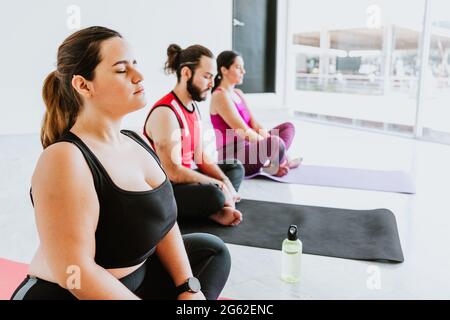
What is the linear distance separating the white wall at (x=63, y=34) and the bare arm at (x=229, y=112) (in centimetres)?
181

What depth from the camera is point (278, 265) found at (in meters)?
1.71

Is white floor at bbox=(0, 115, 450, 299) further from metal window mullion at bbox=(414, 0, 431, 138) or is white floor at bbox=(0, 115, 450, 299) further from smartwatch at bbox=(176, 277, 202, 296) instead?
smartwatch at bbox=(176, 277, 202, 296)

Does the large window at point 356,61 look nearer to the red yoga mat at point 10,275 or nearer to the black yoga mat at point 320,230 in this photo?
the black yoga mat at point 320,230

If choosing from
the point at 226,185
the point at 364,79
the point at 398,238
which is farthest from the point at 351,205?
the point at 364,79

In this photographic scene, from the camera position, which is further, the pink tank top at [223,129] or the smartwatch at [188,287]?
the pink tank top at [223,129]

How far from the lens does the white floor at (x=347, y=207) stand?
1.53m

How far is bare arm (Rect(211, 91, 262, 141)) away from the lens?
2752mm

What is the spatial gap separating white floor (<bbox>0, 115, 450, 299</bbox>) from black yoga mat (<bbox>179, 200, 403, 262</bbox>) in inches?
2.3

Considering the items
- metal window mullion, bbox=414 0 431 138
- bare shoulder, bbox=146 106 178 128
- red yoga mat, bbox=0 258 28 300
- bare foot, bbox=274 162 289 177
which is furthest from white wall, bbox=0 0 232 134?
red yoga mat, bbox=0 258 28 300

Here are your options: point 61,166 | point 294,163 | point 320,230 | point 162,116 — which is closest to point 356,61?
point 294,163

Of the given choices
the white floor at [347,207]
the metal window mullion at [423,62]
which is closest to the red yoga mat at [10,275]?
the white floor at [347,207]

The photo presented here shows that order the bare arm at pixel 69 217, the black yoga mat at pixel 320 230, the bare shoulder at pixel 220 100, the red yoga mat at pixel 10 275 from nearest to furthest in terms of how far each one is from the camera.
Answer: the bare arm at pixel 69 217 → the red yoga mat at pixel 10 275 → the black yoga mat at pixel 320 230 → the bare shoulder at pixel 220 100

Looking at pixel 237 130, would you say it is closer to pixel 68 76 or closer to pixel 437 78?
pixel 68 76

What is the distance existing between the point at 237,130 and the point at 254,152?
0.26 meters
